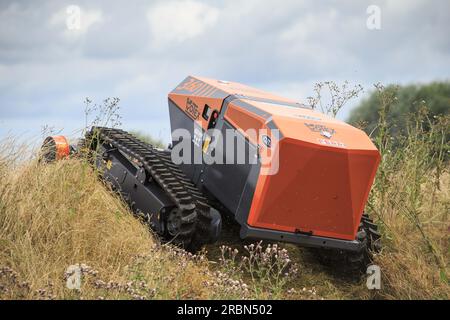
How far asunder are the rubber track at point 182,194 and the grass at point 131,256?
0.70ft

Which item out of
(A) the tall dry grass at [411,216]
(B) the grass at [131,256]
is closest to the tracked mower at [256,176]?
(B) the grass at [131,256]

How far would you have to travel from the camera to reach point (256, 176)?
20.9 ft

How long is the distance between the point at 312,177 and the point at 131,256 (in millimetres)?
1879

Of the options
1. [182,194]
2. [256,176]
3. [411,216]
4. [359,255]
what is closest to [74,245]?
[182,194]

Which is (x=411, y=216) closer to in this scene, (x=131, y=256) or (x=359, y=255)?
(x=359, y=255)

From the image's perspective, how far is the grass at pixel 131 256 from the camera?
18.8 ft

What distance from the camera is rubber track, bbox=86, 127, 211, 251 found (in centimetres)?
673

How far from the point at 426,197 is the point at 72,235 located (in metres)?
5.24

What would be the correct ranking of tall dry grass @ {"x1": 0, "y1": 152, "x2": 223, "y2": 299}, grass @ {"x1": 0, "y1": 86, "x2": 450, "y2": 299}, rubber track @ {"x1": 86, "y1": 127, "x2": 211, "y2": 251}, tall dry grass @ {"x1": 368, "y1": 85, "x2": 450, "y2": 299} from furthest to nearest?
tall dry grass @ {"x1": 368, "y1": 85, "x2": 450, "y2": 299} → rubber track @ {"x1": 86, "y1": 127, "x2": 211, "y2": 251} → grass @ {"x1": 0, "y1": 86, "x2": 450, "y2": 299} → tall dry grass @ {"x1": 0, "y1": 152, "x2": 223, "y2": 299}

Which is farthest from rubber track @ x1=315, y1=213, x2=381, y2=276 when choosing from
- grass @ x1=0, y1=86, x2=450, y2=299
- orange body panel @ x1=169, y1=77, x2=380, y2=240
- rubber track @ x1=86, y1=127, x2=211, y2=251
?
rubber track @ x1=86, y1=127, x2=211, y2=251

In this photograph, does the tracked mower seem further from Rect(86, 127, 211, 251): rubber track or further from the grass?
the grass

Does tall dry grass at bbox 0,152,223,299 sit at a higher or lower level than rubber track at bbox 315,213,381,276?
higher

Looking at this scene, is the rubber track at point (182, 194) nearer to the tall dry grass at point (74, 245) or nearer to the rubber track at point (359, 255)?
the tall dry grass at point (74, 245)

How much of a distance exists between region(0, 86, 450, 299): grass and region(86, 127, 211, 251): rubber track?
A: 8.4 inches
